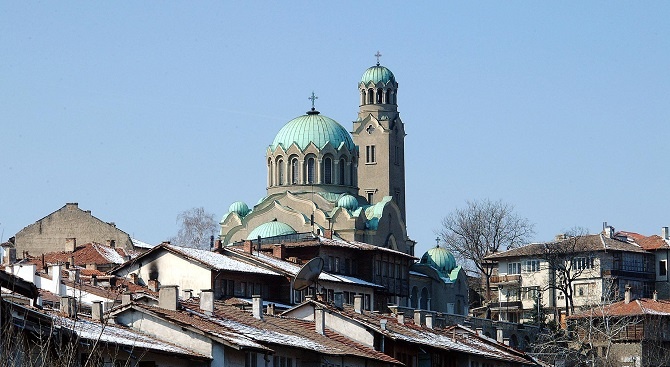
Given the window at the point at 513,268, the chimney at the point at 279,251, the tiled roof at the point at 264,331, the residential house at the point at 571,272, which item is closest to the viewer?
the tiled roof at the point at 264,331

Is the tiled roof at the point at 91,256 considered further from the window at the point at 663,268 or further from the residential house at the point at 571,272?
the window at the point at 663,268

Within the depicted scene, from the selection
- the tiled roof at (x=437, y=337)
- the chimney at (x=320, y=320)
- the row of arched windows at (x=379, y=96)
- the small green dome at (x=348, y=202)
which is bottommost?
the tiled roof at (x=437, y=337)

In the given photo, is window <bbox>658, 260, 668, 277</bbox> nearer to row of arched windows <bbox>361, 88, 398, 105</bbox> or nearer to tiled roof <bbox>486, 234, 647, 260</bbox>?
tiled roof <bbox>486, 234, 647, 260</bbox>

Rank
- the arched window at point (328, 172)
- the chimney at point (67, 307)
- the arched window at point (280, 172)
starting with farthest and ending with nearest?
1. the arched window at point (280, 172)
2. the arched window at point (328, 172)
3. the chimney at point (67, 307)

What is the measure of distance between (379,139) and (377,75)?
628 centimetres

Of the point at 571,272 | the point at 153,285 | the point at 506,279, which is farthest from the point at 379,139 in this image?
the point at 153,285

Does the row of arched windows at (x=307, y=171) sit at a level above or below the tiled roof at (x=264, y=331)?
above

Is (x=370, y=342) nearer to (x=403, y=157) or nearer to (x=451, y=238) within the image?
(x=451, y=238)

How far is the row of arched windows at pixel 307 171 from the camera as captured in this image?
399ft

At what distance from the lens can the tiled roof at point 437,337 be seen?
52.2m

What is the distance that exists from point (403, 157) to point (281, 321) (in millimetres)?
96663

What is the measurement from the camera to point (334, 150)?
398 ft

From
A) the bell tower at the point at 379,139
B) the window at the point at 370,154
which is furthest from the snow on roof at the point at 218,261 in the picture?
the window at the point at 370,154

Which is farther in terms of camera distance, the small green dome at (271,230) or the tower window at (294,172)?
the tower window at (294,172)
